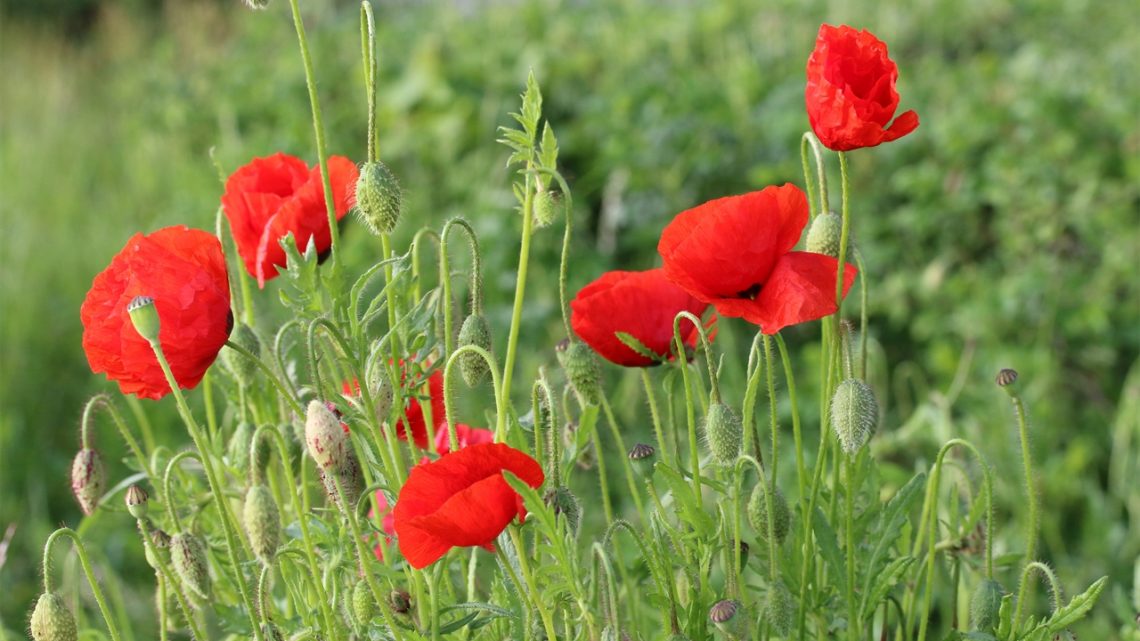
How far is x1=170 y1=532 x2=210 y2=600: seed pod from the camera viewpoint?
3.69 feet

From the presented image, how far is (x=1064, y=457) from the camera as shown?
9.72ft

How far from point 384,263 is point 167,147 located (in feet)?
14.4

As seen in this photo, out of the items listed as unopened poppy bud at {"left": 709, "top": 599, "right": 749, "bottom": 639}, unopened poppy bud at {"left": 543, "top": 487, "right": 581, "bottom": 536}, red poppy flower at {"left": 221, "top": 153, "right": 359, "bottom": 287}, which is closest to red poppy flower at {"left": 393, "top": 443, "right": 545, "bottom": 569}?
unopened poppy bud at {"left": 543, "top": 487, "right": 581, "bottom": 536}

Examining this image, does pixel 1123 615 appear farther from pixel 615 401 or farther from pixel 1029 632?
pixel 615 401

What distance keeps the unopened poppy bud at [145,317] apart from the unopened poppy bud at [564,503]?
0.31 m

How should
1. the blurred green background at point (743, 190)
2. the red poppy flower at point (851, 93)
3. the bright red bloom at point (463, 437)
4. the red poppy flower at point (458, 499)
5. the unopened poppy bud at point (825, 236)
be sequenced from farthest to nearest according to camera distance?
the blurred green background at point (743, 190) < the bright red bloom at point (463, 437) < the unopened poppy bud at point (825, 236) < the red poppy flower at point (851, 93) < the red poppy flower at point (458, 499)

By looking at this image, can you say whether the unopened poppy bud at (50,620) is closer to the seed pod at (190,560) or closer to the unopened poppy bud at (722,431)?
the seed pod at (190,560)

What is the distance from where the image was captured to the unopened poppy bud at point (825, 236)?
1.15 metres

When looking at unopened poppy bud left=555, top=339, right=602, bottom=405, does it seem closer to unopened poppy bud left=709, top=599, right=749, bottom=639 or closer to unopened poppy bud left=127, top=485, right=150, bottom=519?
unopened poppy bud left=709, top=599, right=749, bottom=639

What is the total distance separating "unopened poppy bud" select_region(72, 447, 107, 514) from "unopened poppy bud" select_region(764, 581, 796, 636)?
61cm

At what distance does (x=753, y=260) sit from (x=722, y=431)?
14 cm

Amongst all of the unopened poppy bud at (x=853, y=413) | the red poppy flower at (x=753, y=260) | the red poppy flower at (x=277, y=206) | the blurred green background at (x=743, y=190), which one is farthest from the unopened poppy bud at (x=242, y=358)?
the blurred green background at (x=743, y=190)

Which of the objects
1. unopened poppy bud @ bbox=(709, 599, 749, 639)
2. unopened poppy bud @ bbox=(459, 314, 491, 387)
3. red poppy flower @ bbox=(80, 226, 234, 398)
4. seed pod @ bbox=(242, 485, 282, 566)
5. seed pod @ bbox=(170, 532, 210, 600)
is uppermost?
red poppy flower @ bbox=(80, 226, 234, 398)

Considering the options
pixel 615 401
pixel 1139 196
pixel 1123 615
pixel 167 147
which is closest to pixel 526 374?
pixel 615 401
